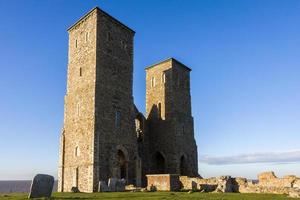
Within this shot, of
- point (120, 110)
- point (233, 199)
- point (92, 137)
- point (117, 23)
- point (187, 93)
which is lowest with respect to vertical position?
point (233, 199)

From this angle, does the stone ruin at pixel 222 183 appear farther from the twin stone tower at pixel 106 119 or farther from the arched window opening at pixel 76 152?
the arched window opening at pixel 76 152

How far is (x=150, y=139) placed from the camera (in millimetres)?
40062

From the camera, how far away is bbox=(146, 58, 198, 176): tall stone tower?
125 ft

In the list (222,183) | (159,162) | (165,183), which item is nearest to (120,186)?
(165,183)

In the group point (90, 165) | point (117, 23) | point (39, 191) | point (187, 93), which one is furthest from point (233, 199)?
point (187, 93)

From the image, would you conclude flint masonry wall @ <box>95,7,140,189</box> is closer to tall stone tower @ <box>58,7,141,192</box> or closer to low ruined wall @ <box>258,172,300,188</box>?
tall stone tower @ <box>58,7,141,192</box>

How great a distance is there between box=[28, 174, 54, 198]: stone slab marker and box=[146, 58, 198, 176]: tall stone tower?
→ 21.1 meters

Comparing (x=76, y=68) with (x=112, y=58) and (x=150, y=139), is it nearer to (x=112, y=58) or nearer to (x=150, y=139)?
(x=112, y=58)

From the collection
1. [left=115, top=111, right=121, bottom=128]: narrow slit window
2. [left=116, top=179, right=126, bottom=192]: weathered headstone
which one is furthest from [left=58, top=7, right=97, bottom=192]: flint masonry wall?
[left=116, top=179, right=126, bottom=192]: weathered headstone

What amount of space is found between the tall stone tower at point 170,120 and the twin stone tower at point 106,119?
11 cm

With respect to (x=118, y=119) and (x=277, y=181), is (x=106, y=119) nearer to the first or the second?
(x=118, y=119)

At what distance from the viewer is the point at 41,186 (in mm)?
17359

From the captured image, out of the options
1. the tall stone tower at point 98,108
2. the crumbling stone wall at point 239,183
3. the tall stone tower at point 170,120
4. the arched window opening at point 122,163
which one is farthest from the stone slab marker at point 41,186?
the tall stone tower at point 170,120

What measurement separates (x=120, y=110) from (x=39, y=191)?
1547 cm
